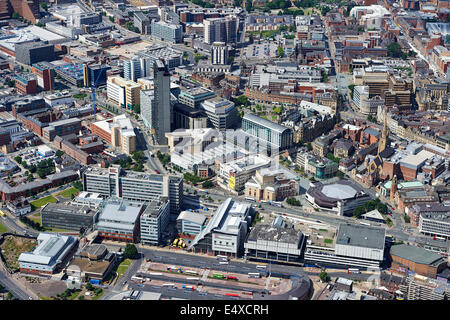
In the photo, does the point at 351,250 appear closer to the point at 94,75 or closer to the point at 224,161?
the point at 224,161

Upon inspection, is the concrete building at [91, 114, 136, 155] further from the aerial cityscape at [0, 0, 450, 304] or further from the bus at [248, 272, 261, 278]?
the bus at [248, 272, 261, 278]

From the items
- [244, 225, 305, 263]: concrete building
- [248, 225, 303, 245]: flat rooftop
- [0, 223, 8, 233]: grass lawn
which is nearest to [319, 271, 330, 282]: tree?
[244, 225, 305, 263]: concrete building

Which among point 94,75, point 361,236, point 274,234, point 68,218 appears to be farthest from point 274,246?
point 94,75

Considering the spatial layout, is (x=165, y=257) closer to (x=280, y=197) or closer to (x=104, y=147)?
(x=280, y=197)

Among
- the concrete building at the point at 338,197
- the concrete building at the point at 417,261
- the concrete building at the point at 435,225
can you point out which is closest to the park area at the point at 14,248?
the concrete building at the point at 338,197

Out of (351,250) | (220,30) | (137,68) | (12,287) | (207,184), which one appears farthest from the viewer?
(220,30)

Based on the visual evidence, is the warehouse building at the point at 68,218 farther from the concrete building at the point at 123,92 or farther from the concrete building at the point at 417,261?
the concrete building at the point at 123,92
